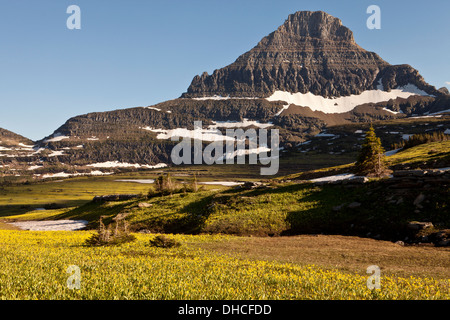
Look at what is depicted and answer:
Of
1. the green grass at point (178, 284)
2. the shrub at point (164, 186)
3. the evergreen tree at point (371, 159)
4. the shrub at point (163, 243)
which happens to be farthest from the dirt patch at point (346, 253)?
the shrub at point (164, 186)

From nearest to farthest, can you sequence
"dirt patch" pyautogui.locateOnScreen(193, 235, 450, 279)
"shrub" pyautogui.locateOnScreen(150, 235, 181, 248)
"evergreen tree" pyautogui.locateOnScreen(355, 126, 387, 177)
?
"dirt patch" pyautogui.locateOnScreen(193, 235, 450, 279), "shrub" pyautogui.locateOnScreen(150, 235, 181, 248), "evergreen tree" pyautogui.locateOnScreen(355, 126, 387, 177)

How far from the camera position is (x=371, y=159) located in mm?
50094

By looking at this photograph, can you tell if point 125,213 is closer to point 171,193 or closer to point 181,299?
point 171,193

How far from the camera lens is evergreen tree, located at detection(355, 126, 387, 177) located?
49.4 metres

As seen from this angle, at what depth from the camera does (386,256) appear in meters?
21.2

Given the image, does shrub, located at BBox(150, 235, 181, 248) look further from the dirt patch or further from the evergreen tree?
the evergreen tree

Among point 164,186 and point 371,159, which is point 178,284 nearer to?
point 371,159

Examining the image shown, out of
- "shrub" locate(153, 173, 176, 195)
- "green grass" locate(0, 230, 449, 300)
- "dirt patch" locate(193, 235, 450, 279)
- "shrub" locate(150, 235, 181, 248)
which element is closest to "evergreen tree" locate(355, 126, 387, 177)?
"dirt patch" locate(193, 235, 450, 279)

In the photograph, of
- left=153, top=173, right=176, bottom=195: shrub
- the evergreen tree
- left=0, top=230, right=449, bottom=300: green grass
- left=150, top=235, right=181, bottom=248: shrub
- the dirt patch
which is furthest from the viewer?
left=153, top=173, right=176, bottom=195: shrub

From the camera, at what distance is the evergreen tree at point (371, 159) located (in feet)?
162
